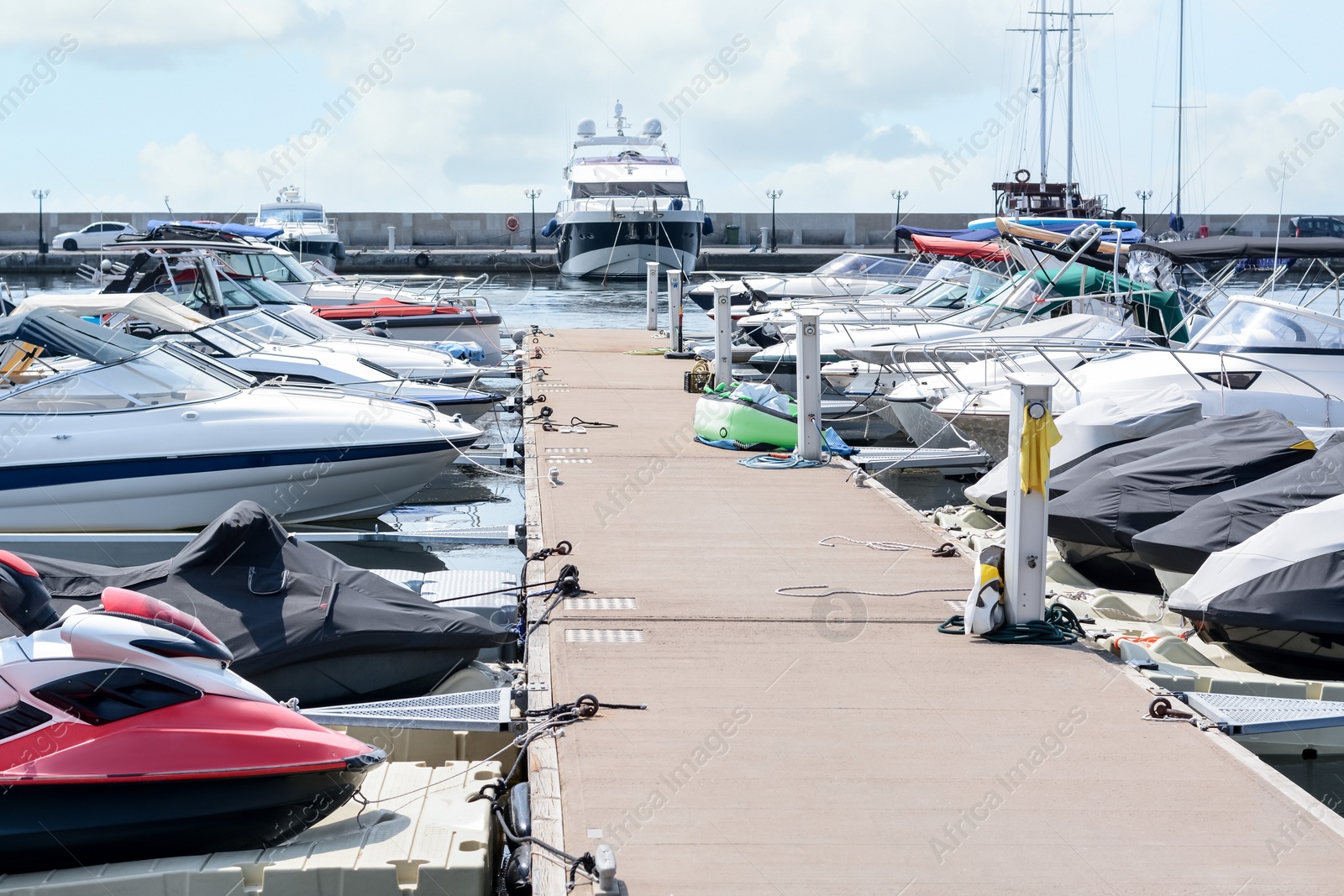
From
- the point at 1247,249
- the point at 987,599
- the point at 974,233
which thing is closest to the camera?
the point at 987,599

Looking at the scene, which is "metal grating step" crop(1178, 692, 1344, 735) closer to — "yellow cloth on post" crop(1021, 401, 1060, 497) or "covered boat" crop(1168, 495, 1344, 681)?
"covered boat" crop(1168, 495, 1344, 681)

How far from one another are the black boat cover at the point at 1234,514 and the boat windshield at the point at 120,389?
7402 mm

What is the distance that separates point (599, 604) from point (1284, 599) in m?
3.62

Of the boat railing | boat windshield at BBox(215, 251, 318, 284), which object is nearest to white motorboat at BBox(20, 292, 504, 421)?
boat windshield at BBox(215, 251, 318, 284)

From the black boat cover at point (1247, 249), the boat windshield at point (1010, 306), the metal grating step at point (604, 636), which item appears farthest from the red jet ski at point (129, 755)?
the boat windshield at point (1010, 306)

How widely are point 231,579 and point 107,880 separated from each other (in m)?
2.14

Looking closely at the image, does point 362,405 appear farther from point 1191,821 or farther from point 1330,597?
point 1191,821

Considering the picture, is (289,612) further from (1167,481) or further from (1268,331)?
(1268,331)

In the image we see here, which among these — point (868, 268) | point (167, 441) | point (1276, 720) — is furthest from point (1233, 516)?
point (868, 268)

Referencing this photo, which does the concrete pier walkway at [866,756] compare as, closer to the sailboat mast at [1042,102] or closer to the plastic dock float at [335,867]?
the plastic dock float at [335,867]

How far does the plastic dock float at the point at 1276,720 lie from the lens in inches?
223

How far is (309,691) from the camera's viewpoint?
21.0ft

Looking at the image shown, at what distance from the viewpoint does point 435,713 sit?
5906 millimetres

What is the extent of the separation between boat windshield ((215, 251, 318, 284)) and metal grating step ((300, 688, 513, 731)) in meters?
14.5
